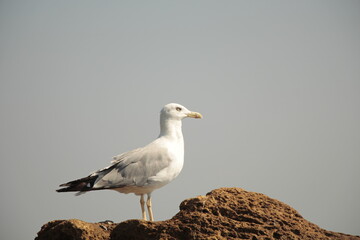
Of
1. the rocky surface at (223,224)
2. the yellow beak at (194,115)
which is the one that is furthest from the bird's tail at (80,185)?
the yellow beak at (194,115)

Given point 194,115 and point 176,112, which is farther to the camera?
point 194,115

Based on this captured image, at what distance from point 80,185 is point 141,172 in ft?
4.84

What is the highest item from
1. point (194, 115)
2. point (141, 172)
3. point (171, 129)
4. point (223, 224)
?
point (194, 115)

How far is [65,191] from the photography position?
9266 mm

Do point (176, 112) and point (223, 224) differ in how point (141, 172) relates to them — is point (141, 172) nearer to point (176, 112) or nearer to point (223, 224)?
point (176, 112)

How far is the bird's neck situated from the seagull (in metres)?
0.21

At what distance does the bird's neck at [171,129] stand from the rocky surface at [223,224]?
3225mm

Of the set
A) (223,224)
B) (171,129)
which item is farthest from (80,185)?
(223,224)

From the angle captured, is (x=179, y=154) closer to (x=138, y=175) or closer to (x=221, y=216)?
(x=138, y=175)

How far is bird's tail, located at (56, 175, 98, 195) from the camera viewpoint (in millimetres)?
9234

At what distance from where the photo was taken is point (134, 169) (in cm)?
Answer: 943

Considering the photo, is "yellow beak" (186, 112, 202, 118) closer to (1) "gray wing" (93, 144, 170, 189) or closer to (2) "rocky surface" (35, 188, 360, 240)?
(1) "gray wing" (93, 144, 170, 189)

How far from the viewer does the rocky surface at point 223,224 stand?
6.43 meters

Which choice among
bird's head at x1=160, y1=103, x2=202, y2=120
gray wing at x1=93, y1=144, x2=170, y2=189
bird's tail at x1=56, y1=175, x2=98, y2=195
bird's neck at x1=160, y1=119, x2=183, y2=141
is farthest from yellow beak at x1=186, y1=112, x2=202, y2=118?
bird's tail at x1=56, y1=175, x2=98, y2=195
